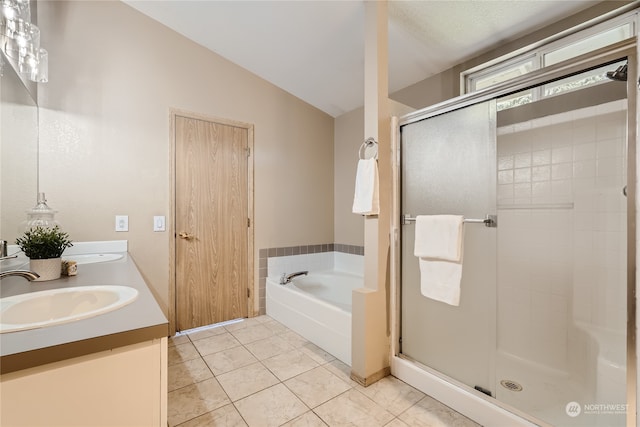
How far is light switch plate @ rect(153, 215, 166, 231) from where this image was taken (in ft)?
7.90

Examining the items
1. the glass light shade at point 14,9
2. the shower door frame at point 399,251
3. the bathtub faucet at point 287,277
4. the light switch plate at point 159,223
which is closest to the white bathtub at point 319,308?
the bathtub faucet at point 287,277

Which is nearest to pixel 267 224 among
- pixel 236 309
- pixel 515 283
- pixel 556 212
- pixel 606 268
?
pixel 236 309

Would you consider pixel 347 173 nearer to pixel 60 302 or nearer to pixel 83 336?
pixel 60 302

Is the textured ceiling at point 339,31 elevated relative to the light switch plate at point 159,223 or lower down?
elevated

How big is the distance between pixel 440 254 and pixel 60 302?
1773 millimetres

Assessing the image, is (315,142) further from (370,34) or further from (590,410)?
(590,410)

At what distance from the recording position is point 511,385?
1600 millimetres

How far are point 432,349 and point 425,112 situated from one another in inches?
58.8

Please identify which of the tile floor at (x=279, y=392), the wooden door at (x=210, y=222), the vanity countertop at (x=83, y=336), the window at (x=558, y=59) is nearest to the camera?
the vanity countertop at (x=83, y=336)

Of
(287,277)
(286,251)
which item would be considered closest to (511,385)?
(287,277)

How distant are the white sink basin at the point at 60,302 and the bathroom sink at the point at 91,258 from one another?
2.64ft

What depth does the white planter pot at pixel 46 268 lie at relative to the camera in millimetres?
1276

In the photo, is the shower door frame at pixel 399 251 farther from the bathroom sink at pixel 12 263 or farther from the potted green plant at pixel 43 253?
the bathroom sink at pixel 12 263

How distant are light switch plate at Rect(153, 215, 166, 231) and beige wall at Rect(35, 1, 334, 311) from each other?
44 millimetres
